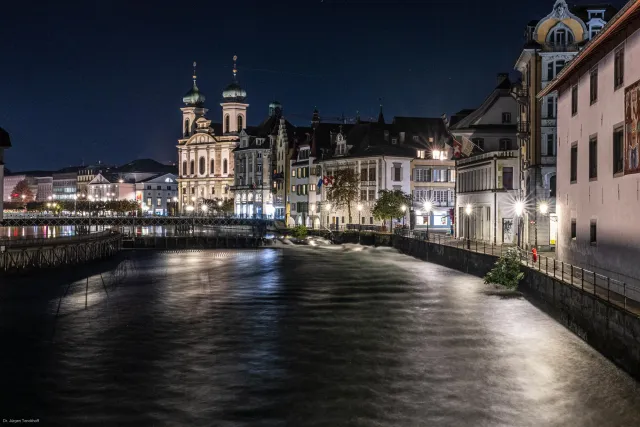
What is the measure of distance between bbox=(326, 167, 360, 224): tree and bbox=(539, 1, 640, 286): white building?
216 ft

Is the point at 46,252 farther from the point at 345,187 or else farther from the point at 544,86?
the point at 345,187

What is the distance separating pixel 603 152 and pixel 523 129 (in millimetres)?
29271

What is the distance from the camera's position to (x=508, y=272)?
4638cm

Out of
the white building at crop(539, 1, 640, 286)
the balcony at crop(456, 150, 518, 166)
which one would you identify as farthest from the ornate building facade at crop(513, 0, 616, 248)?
the white building at crop(539, 1, 640, 286)

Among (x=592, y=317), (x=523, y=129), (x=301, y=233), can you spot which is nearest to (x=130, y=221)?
(x=301, y=233)

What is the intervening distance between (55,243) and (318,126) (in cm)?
6653

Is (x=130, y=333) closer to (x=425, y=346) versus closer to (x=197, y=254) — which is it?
(x=425, y=346)

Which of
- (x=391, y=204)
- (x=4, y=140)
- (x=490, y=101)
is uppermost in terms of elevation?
(x=490, y=101)

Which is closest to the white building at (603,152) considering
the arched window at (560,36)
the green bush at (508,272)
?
the green bush at (508,272)

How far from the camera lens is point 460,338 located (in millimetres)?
34812

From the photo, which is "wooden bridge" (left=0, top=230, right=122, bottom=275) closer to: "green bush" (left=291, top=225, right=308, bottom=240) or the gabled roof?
"green bush" (left=291, top=225, right=308, bottom=240)

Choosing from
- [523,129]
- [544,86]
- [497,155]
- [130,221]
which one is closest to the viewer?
[544,86]

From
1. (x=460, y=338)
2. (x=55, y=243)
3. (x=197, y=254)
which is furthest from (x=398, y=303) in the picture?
(x=197, y=254)

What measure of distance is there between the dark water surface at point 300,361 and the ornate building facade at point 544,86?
9320mm
